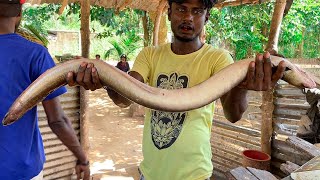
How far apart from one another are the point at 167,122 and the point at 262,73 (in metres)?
0.58

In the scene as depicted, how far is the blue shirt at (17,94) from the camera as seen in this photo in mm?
1779

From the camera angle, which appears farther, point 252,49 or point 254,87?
point 252,49

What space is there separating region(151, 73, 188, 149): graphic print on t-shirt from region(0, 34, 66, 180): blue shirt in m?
0.70

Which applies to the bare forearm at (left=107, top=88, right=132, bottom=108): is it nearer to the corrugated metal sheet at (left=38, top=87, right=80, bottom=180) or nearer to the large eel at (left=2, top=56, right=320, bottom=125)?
the large eel at (left=2, top=56, right=320, bottom=125)

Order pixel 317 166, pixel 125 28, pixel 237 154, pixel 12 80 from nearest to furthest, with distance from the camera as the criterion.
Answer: pixel 12 80 < pixel 317 166 < pixel 237 154 < pixel 125 28

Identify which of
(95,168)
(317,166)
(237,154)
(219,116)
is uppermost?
(317,166)

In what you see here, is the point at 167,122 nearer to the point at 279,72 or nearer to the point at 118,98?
the point at 118,98

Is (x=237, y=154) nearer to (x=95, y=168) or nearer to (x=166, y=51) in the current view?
(x=95, y=168)

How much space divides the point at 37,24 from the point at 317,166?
13859 mm

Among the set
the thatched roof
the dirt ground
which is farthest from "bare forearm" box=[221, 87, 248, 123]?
the dirt ground

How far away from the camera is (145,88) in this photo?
1.52 meters

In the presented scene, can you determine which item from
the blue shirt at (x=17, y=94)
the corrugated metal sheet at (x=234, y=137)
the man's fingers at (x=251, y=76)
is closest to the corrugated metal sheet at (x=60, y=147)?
the blue shirt at (x=17, y=94)

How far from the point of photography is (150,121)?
6.07 ft

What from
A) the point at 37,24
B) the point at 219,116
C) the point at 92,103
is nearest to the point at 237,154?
the point at 219,116
